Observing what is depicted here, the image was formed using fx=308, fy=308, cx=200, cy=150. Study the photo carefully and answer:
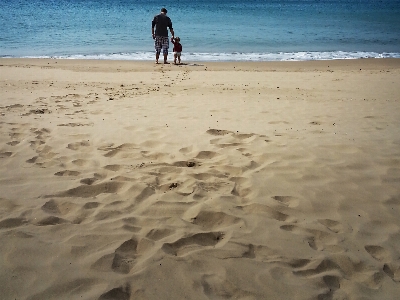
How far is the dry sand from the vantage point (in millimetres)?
2057

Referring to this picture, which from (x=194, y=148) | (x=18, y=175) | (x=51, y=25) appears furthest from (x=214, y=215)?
(x=51, y=25)

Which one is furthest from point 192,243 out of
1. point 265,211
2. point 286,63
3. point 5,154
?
point 286,63

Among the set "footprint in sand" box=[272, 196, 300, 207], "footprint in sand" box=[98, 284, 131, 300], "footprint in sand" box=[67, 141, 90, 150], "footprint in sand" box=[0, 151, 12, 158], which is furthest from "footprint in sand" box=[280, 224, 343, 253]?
"footprint in sand" box=[0, 151, 12, 158]

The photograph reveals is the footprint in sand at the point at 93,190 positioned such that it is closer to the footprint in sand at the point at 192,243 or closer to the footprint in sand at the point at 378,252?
the footprint in sand at the point at 192,243

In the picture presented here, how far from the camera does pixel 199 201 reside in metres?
2.91

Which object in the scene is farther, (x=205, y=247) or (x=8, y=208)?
(x=8, y=208)

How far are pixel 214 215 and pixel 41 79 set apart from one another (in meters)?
7.97

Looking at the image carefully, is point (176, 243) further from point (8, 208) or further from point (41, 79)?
point (41, 79)

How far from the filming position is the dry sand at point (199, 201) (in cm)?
206

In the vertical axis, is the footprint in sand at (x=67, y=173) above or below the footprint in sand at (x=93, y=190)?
above

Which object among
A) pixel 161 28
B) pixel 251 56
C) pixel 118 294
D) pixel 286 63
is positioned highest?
pixel 161 28

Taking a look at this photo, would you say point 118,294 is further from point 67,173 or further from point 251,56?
point 251,56

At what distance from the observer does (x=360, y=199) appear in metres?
3.00

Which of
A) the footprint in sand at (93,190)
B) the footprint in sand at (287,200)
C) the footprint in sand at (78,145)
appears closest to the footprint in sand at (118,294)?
the footprint in sand at (93,190)
